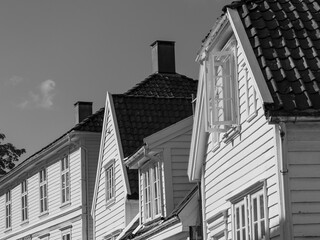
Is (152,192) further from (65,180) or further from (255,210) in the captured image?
(65,180)

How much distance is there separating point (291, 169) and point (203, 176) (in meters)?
5.30

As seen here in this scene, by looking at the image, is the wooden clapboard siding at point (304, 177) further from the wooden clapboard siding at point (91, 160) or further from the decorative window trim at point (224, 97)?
the wooden clapboard siding at point (91, 160)

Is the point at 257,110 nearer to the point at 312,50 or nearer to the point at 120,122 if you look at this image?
the point at 312,50

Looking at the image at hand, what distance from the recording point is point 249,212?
16.7m

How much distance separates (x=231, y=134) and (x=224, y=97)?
33.6 inches

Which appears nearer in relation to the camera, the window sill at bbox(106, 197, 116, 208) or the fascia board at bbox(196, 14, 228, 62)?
the fascia board at bbox(196, 14, 228, 62)

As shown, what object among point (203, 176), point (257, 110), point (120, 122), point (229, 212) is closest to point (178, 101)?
point (120, 122)

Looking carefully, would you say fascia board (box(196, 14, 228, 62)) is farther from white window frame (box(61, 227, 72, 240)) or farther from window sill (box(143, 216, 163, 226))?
white window frame (box(61, 227, 72, 240))

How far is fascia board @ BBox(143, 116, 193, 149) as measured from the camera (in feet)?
79.9

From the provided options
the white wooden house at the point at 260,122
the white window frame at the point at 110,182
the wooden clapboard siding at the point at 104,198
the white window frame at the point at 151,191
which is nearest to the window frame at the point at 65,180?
the wooden clapboard siding at the point at 104,198

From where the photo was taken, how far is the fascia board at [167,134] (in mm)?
24359

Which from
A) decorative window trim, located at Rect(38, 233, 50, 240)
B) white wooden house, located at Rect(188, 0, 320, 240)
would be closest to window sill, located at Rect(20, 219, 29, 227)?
decorative window trim, located at Rect(38, 233, 50, 240)

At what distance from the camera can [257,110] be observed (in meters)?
16.1

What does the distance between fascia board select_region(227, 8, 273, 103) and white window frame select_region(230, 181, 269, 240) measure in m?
1.54
